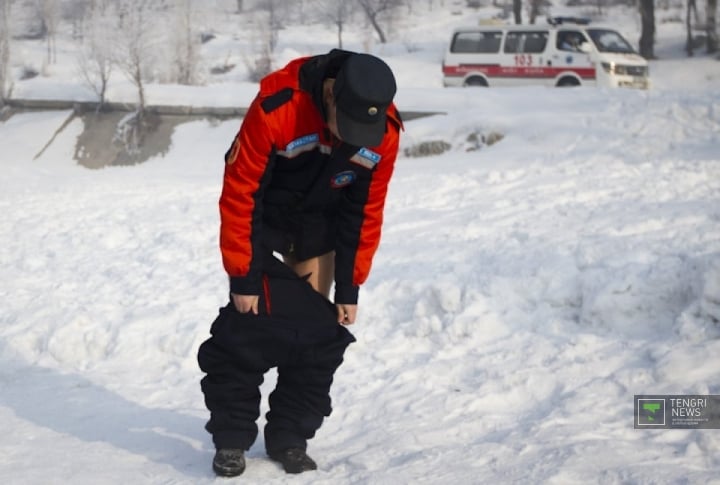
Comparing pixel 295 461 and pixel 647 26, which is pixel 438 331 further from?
pixel 647 26

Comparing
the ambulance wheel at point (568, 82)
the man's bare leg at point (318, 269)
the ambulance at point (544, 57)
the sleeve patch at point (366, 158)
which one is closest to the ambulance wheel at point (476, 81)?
the ambulance at point (544, 57)

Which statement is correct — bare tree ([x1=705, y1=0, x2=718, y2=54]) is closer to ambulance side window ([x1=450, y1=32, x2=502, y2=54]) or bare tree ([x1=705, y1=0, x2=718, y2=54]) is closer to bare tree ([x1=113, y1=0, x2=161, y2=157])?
ambulance side window ([x1=450, y1=32, x2=502, y2=54])

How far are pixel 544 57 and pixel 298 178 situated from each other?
17439mm

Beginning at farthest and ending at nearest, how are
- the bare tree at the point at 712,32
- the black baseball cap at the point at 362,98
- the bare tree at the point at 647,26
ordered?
1. the bare tree at the point at 712,32
2. the bare tree at the point at 647,26
3. the black baseball cap at the point at 362,98

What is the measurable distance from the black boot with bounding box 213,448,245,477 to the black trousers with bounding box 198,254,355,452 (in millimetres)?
27

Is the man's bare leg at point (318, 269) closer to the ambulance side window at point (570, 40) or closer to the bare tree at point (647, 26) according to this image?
the ambulance side window at point (570, 40)

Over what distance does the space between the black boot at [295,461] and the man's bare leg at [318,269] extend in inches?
25.5

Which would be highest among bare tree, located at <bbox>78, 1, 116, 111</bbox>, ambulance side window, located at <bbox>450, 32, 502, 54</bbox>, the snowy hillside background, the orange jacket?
the orange jacket

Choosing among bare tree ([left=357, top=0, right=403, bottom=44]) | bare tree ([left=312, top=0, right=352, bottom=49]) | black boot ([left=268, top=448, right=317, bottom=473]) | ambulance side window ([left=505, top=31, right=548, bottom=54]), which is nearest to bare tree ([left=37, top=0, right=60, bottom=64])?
bare tree ([left=312, top=0, right=352, bottom=49])

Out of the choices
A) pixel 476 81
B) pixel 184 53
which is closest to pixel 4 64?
pixel 184 53

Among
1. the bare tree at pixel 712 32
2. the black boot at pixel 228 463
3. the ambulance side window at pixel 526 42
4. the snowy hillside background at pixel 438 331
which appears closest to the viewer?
the black boot at pixel 228 463

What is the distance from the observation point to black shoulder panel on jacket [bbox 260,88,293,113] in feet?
11.1

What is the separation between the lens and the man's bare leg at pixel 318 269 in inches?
152

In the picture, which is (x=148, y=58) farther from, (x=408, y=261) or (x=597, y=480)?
(x=597, y=480)
